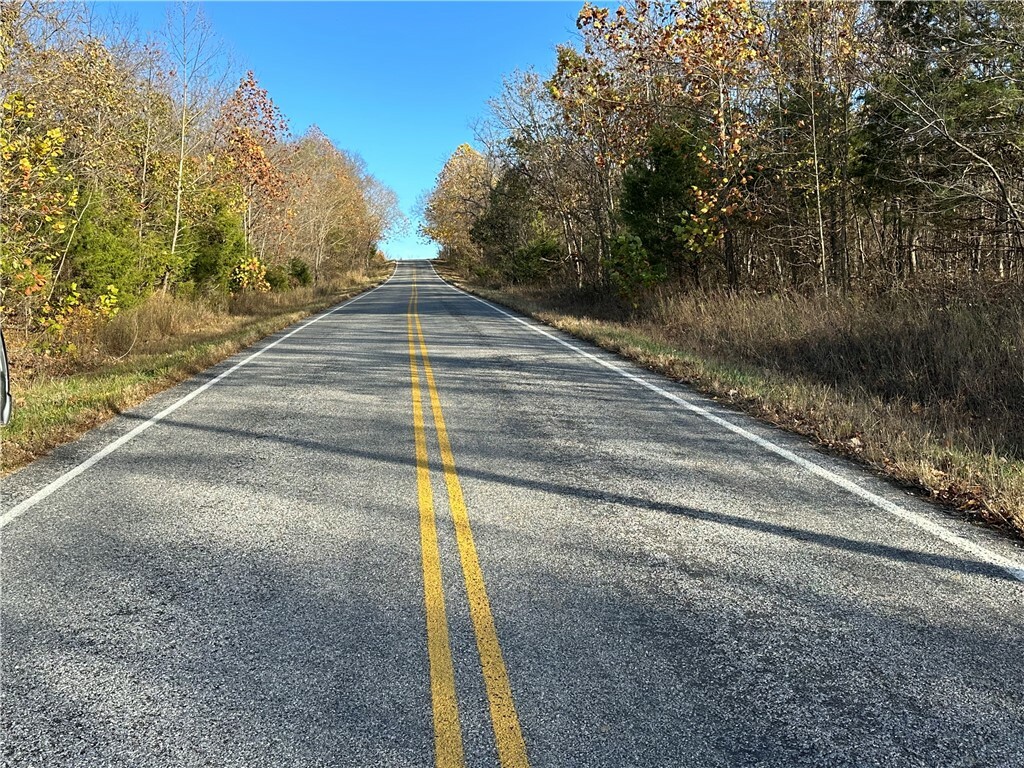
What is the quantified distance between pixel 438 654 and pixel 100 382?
9381 mm

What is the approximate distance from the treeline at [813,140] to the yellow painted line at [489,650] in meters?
9.64

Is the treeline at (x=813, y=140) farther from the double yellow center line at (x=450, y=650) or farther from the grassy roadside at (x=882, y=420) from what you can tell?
the double yellow center line at (x=450, y=650)

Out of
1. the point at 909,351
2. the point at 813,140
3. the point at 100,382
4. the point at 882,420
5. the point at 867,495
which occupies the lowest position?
the point at 867,495

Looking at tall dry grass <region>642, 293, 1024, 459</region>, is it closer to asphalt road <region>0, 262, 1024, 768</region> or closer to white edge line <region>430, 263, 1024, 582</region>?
white edge line <region>430, 263, 1024, 582</region>

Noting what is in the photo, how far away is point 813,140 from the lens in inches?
575

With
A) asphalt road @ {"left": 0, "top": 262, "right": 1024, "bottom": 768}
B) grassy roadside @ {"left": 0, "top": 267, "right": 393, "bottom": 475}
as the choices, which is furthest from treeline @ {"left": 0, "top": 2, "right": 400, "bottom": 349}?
asphalt road @ {"left": 0, "top": 262, "right": 1024, "bottom": 768}

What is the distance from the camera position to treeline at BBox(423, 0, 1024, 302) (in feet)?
37.1

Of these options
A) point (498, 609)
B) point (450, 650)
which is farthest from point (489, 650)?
point (498, 609)

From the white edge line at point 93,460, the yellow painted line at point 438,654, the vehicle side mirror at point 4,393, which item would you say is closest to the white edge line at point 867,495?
the yellow painted line at point 438,654

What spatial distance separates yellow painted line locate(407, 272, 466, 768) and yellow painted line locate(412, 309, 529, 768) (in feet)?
0.48

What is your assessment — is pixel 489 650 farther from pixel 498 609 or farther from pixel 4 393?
pixel 4 393

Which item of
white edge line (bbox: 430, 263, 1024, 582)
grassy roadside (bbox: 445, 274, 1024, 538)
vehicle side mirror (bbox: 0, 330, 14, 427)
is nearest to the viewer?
vehicle side mirror (bbox: 0, 330, 14, 427)

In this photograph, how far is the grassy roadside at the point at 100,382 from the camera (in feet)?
23.5

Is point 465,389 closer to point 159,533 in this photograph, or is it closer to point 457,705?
point 159,533
